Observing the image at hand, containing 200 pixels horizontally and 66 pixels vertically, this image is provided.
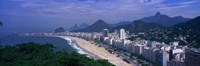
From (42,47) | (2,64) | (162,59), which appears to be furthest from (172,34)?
(2,64)

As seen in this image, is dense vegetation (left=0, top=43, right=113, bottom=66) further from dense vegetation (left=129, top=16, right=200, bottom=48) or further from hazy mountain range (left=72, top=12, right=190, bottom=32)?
hazy mountain range (left=72, top=12, right=190, bottom=32)

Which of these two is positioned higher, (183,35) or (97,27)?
(183,35)

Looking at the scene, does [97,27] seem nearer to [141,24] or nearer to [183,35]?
[141,24]

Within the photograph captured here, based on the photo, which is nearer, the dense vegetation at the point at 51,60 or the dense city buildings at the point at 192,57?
the dense vegetation at the point at 51,60

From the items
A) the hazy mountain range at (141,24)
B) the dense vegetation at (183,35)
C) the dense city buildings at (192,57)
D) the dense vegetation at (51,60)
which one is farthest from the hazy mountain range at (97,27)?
the dense vegetation at (51,60)

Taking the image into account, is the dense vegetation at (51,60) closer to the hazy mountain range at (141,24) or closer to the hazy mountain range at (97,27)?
the hazy mountain range at (141,24)

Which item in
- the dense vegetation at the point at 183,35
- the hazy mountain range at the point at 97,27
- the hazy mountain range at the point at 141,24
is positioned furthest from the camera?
the hazy mountain range at the point at 97,27

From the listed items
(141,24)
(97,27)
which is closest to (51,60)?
(141,24)

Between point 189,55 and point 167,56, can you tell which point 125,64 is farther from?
point 189,55

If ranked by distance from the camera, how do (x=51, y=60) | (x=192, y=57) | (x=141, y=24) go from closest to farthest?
1. (x=51, y=60)
2. (x=192, y=57)
3. (x=141, y=24)

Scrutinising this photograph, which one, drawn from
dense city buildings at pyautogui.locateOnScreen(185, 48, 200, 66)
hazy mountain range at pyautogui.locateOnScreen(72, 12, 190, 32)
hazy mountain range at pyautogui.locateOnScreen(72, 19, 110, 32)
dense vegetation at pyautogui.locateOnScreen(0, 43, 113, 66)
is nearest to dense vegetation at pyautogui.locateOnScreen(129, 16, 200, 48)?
hazy mountain range at pyautogui.locateOnScreen(72, 12, 190, 32)

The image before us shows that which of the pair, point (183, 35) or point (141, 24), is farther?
point (141, 24)
